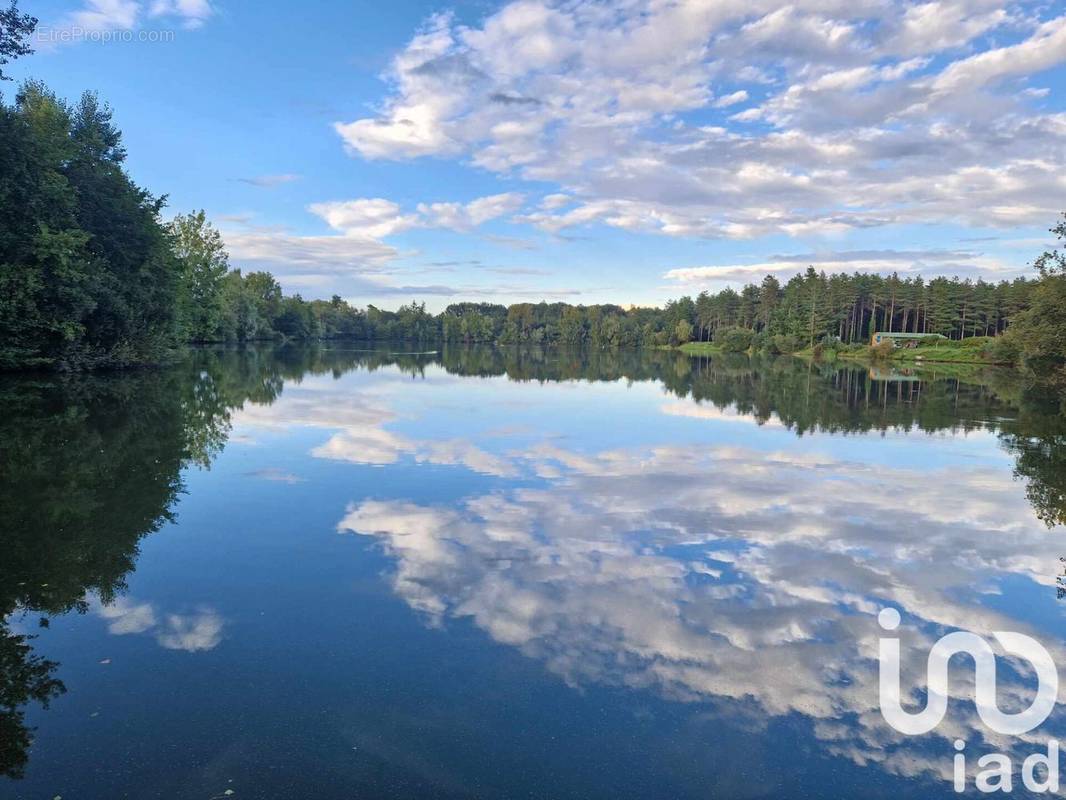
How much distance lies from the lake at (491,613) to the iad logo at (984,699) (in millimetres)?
94

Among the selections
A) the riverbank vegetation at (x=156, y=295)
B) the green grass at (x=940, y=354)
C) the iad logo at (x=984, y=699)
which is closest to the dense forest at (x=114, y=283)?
the riverbank vegetation at (x=156, y=295)

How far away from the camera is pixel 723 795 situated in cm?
390

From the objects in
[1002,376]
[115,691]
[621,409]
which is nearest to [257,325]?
[621,409]

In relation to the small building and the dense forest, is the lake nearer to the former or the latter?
the dense forest

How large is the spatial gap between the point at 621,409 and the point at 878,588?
56.7 ft

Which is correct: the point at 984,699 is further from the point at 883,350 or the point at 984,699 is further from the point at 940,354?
the point at 940,354

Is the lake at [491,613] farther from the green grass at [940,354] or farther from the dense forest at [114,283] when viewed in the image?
the green grass at [940,354]

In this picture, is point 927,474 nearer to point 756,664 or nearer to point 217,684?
point 756,664

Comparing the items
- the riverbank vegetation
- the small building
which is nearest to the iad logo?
the riverbank vegetation

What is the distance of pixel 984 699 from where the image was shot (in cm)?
509

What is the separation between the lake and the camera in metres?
4.11

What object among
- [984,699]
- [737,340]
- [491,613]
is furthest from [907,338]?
[491,613]

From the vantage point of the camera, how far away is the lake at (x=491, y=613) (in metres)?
4.11

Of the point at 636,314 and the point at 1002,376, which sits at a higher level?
the point at 636,314
